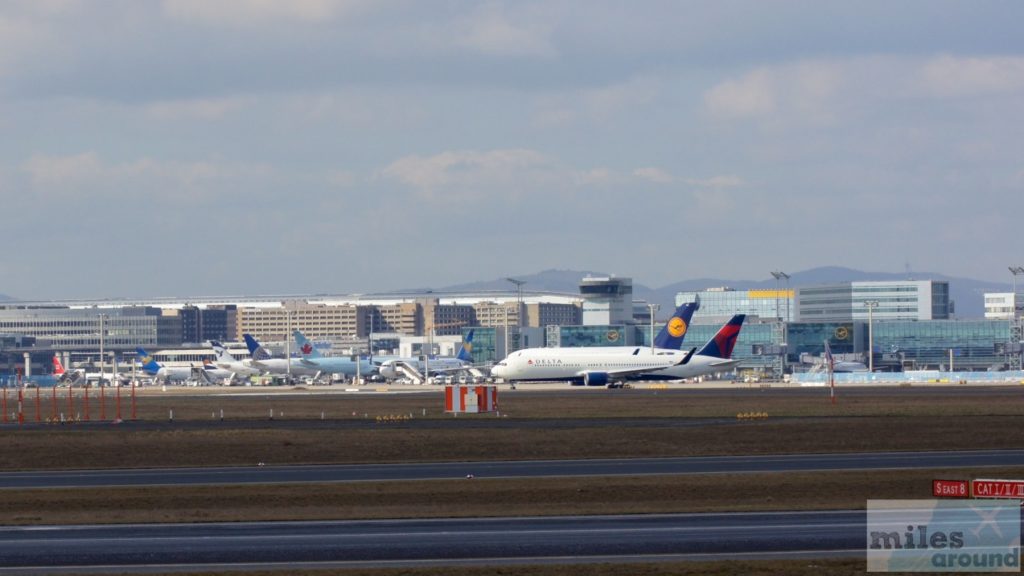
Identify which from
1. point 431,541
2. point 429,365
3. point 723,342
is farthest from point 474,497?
point 429,365

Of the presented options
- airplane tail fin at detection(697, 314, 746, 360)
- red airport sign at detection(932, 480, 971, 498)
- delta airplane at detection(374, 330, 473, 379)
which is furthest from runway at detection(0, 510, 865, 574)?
delta airplane at detection(374, 330, 473, 379)

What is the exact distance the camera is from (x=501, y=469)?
4447 cm

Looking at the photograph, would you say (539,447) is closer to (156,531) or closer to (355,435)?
(355,435)

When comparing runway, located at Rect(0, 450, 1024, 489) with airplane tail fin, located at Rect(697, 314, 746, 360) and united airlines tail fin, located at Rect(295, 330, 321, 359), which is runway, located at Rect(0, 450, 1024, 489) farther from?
united airlines tail fin, located at Rect(295, 330, 321, 359)

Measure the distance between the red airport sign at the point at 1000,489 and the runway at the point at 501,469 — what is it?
18800mm

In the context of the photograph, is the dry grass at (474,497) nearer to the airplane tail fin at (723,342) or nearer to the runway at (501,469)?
the runway at (501,469)

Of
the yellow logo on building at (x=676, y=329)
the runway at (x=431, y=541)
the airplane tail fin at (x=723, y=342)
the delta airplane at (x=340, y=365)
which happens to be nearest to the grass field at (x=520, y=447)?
the runway at (x=431, y=541)

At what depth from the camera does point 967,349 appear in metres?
198

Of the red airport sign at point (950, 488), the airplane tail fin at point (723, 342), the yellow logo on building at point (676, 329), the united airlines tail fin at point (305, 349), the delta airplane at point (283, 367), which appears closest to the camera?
the red airport sign at point (950, 488)

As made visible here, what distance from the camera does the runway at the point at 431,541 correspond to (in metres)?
26.2

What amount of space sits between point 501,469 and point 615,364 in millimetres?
84154

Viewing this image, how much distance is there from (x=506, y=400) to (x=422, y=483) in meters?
56.6

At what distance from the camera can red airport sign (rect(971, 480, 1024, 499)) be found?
22844 mm

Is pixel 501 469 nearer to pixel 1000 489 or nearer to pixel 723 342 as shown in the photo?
pixel 1000 489
